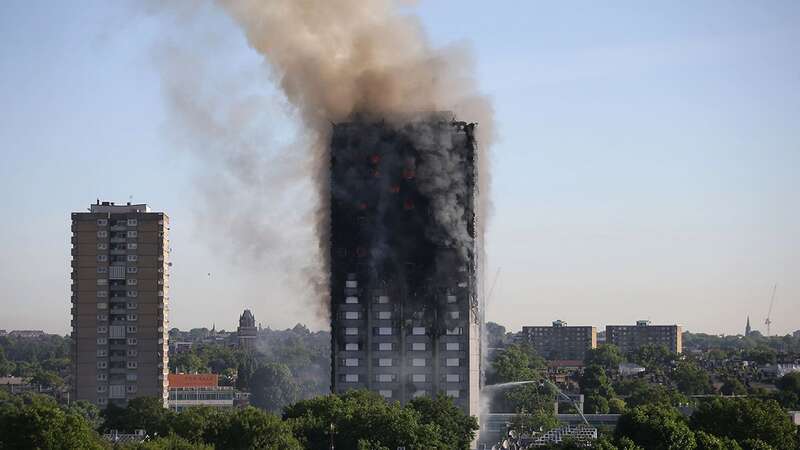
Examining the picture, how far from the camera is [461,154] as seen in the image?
174500 millimetres

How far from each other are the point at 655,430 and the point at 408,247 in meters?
35.9

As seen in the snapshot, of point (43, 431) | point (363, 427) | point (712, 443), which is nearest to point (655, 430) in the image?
point (712, 443)

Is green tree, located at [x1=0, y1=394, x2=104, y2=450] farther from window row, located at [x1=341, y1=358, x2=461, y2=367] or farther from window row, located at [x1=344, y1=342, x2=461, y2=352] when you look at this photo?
window row, located at [x1=341, y1=358, x2=461, y2=367]

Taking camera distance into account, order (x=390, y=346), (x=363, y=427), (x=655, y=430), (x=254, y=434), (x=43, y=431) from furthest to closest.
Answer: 1. (x=390, y=346)
2. (x=363, y=427)
3. (x=655, y=430)
4. (x=254, y=434)
5. (x=43, y=431)

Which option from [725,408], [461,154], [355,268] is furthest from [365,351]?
[725,408]

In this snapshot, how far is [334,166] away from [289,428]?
33741 millimetres

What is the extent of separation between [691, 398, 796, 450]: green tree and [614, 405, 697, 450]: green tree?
7.16 m

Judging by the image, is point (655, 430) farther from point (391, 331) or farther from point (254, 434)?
point (391, 331)

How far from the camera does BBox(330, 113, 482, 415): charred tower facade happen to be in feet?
570

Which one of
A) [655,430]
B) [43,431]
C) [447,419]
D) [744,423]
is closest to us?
[43,431]

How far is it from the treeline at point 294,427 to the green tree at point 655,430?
15.3m

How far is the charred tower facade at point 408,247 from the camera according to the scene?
174 meters

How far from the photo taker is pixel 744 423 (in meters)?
164

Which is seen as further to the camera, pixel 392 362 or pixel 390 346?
pixel 392 362
